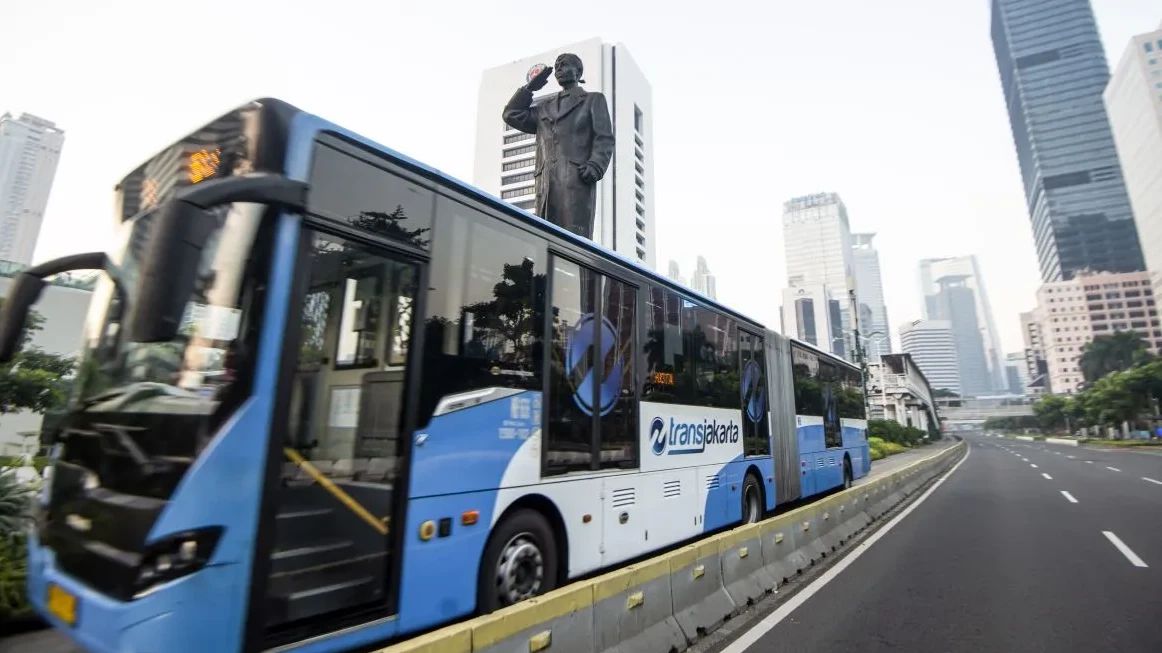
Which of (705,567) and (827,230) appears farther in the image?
(827,230)

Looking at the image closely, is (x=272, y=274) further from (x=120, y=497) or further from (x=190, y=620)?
(x=190, y=620)

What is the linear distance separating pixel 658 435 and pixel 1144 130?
18646 centimetres

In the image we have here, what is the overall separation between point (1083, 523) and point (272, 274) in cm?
1412

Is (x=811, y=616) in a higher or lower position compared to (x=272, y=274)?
lower

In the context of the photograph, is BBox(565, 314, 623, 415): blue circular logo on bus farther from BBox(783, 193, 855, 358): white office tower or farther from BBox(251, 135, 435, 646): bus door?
BBox(783, 193, 855, 358): white office tower

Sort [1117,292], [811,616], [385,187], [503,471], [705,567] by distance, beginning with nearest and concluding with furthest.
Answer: [385,187], [503,471], [705,567], [811,616], [1117,292]

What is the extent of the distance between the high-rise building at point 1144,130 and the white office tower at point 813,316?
8648 cm

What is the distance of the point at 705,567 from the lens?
4992mm

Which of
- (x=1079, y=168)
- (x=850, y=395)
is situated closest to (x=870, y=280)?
(x=1079, y=168)

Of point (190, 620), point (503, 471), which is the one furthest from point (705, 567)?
point (190, 620)

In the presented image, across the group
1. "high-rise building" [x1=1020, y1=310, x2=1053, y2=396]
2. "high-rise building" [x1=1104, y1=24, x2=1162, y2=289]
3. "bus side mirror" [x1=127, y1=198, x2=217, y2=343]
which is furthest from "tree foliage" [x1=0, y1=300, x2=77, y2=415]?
"high-rise building" [x1=1020, y1=310, x2=1053, y2=396]

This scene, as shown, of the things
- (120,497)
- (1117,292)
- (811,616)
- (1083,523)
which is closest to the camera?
(120,497)

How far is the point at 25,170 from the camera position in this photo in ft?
243

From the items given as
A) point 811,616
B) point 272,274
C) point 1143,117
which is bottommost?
point 811,616
